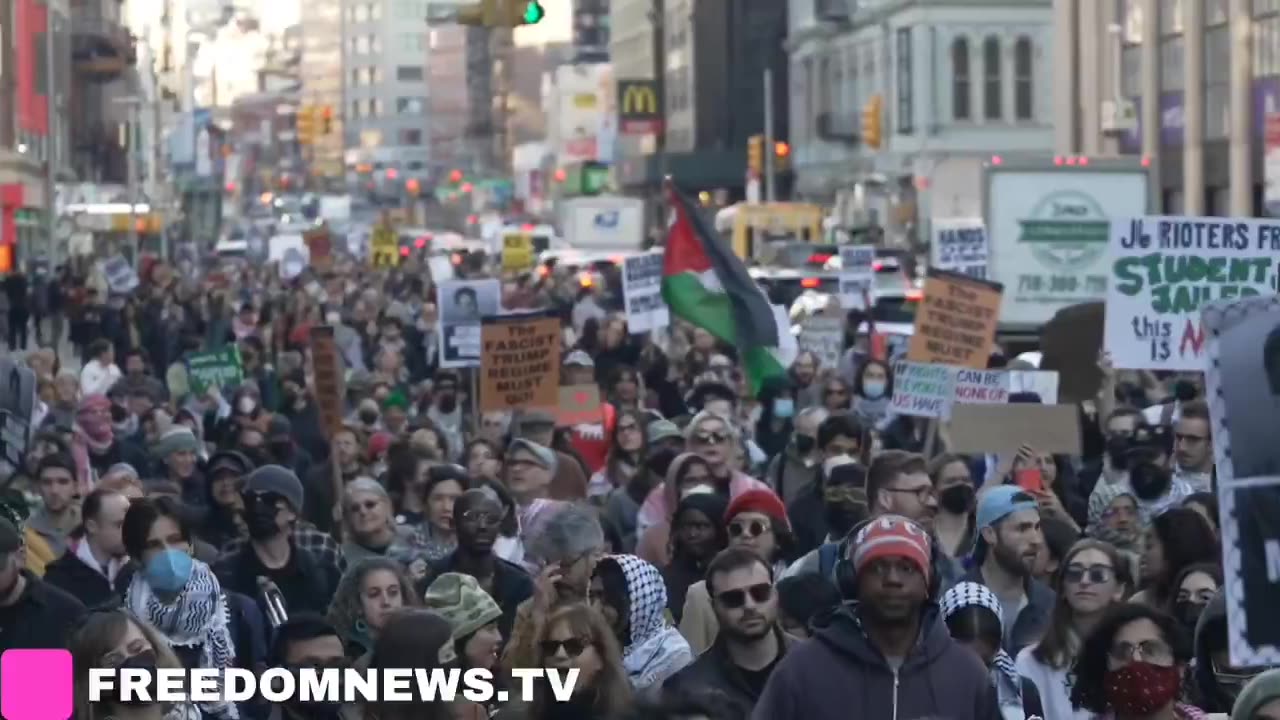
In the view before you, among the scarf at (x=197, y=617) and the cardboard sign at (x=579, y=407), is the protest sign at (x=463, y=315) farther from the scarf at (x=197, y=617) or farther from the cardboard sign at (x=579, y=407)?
the scarf at (x=197, y=617)

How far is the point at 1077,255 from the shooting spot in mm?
29266

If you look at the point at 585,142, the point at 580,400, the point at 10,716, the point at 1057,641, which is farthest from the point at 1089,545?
the point at 585,142

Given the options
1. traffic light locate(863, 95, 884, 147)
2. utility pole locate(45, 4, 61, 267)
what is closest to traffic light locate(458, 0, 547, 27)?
utility pole locate(45, 4, 61, 267)

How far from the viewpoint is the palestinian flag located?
2009 centimetres

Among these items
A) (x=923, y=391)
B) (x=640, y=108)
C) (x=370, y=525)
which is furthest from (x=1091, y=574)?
(x=640, y=108)

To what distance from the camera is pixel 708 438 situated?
13.1m

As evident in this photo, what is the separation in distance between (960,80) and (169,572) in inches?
2674

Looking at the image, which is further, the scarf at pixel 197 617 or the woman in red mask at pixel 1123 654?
the scarf at pixel 197 617

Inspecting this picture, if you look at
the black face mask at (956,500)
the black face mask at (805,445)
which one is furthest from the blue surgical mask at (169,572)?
the black face mask at (805,445)

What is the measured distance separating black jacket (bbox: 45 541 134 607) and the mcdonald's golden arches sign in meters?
104

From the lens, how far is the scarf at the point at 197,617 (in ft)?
28.9

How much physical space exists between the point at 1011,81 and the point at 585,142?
2779 inches

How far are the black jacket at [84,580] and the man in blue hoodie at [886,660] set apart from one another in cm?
375

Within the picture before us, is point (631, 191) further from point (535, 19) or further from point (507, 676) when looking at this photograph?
point (507, 676)
